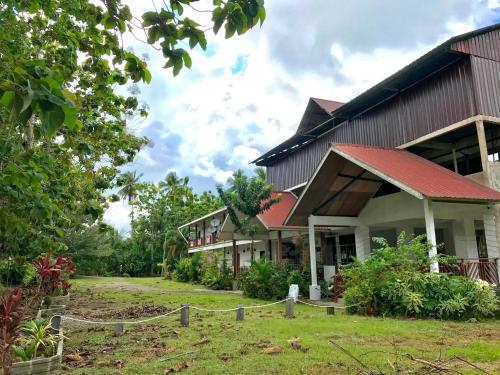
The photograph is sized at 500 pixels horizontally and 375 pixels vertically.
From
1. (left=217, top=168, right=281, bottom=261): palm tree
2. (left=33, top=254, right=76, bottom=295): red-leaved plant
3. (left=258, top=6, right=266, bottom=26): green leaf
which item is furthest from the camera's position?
(left=217, top=168, right=281, bottom=261): palm tree

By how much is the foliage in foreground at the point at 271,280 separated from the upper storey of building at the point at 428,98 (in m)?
6.67

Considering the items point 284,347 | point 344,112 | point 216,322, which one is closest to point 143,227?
point 344,112

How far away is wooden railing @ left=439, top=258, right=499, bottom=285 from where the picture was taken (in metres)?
12.2

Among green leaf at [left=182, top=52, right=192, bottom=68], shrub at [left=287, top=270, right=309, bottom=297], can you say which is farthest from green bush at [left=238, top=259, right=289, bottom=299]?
green leaf at [left=182, top=52, right=192, bottom=68]

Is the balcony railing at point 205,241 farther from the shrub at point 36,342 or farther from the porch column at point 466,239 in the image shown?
the shrub at point 36,342

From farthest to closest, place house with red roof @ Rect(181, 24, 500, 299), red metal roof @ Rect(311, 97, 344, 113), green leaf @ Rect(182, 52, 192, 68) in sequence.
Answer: red metal roof @ Rect(311, 97, 344, 113)
house with red roof @ Rect(181, 24, 500, 299)
green leaf @ Rect(182, 52, 192, 68)

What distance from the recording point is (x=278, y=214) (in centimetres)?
2122

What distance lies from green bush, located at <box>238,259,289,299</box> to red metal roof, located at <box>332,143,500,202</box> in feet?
18.3

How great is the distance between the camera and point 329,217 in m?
16.3

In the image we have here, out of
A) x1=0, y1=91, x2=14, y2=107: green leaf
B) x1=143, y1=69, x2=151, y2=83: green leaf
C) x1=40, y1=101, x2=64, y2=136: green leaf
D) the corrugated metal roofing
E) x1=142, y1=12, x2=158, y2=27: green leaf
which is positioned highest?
the corrugated metal roofing

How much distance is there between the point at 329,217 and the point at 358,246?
1.78 meters

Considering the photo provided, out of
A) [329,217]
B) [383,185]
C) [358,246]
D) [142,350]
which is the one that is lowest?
[142,350]

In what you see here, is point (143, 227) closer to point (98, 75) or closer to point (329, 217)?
point (329, 217)

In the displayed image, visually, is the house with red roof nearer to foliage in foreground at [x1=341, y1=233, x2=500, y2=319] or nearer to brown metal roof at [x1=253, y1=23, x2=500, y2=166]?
brown metal roof at [x1=253, y1=23, x2=500, y2=166]
